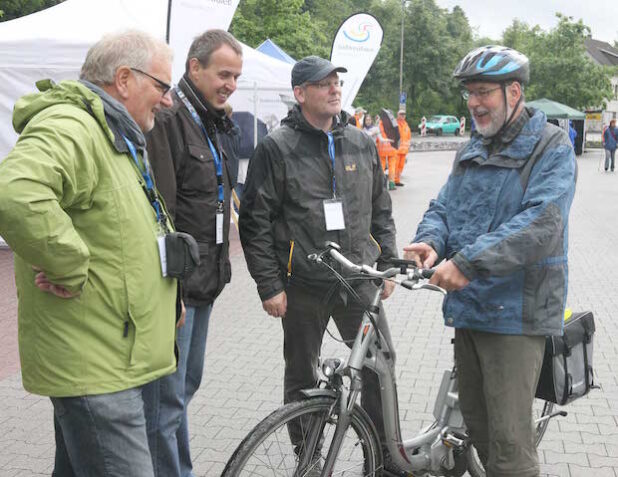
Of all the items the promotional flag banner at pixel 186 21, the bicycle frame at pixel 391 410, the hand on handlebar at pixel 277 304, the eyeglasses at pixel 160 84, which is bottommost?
the bicycle frame at pixel 391 410

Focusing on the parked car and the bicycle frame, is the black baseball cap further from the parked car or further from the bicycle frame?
the parked car

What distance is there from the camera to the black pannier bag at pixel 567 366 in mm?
3036

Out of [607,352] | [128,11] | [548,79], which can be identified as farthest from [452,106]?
[607,352]

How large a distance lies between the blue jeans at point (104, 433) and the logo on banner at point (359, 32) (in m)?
13.0

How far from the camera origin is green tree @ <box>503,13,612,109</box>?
145 ft

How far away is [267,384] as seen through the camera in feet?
16.7

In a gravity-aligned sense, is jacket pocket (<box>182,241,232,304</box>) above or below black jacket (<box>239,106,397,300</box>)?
below

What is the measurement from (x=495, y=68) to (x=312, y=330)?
151cm

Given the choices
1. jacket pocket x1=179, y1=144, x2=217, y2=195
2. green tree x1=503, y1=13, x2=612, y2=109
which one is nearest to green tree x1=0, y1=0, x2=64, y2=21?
jacket pocket x1=179, y1=144, x2=217, y2=195

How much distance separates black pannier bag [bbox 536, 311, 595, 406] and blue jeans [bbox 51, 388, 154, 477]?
170cm

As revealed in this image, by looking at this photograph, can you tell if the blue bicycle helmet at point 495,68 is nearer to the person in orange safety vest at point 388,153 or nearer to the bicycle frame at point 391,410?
the bicycle frame at point 391,410

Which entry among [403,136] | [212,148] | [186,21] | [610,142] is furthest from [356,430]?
[610,142]

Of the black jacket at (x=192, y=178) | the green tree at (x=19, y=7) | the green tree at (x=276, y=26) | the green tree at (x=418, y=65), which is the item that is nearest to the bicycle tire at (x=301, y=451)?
the black jacket at (x=192, y=178)

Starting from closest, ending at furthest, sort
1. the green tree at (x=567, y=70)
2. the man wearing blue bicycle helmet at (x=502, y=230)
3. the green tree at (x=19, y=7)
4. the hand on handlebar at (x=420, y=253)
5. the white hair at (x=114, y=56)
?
the white hair at (x=114, y=56) → the man wearing blue bicycle helmet at (x=502, y=230) → the hand on handlebar at (x=420, y=253) → the green tree at (x=19, y=7) → the green tree at (x=567, y=70)
